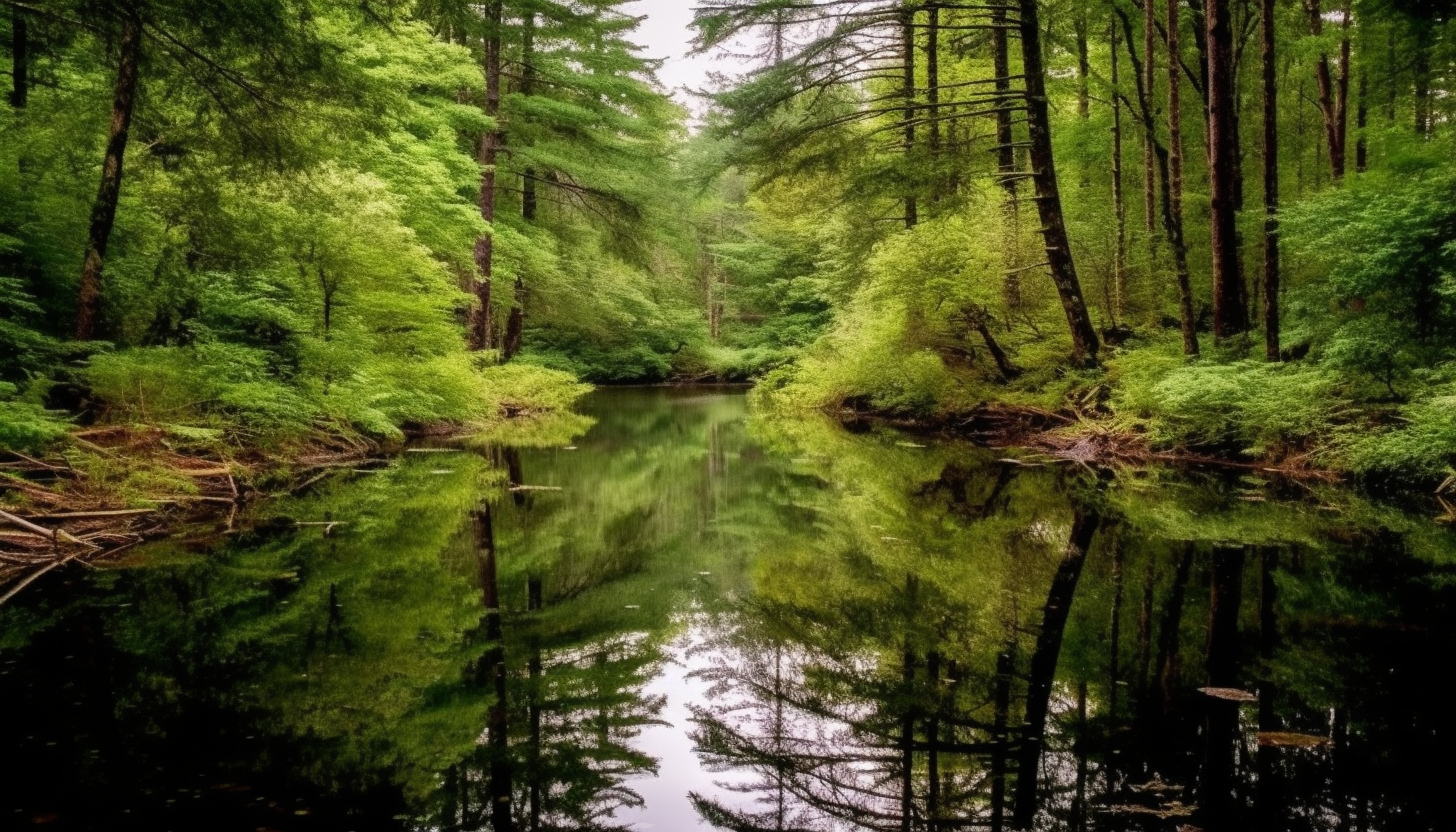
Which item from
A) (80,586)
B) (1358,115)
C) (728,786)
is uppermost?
(1358,115)

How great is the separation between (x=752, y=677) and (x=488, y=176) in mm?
16819

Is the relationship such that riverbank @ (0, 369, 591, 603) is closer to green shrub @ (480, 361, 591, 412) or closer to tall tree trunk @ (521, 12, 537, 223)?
green shrub @ (480, 361, 591, 412)

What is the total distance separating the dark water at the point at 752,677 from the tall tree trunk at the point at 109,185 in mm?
2691

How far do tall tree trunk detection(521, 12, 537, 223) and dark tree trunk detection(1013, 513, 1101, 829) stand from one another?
17.0 metres

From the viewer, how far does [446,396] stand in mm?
13766

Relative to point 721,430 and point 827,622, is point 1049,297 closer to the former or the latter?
point 721,430

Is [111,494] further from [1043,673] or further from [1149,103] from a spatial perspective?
[1149,103]

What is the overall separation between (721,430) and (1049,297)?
6796mm

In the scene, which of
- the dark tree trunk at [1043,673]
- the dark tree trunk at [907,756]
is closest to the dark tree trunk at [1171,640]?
the dark tree trunk at [1043,673]

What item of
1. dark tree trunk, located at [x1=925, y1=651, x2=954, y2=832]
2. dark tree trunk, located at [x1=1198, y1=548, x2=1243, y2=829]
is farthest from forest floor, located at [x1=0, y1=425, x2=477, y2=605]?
dark tree trunk, located at [x1=1198, y1=548, x2=1243, y2=829]

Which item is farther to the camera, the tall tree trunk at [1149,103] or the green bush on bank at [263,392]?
the tall tree trunk at [1149,103]

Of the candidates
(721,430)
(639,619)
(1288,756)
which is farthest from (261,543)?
(721,430)

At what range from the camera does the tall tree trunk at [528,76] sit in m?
19.5

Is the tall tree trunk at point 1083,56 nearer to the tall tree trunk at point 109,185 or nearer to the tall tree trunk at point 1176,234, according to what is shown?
the tall tree trunk at point 1176,234
